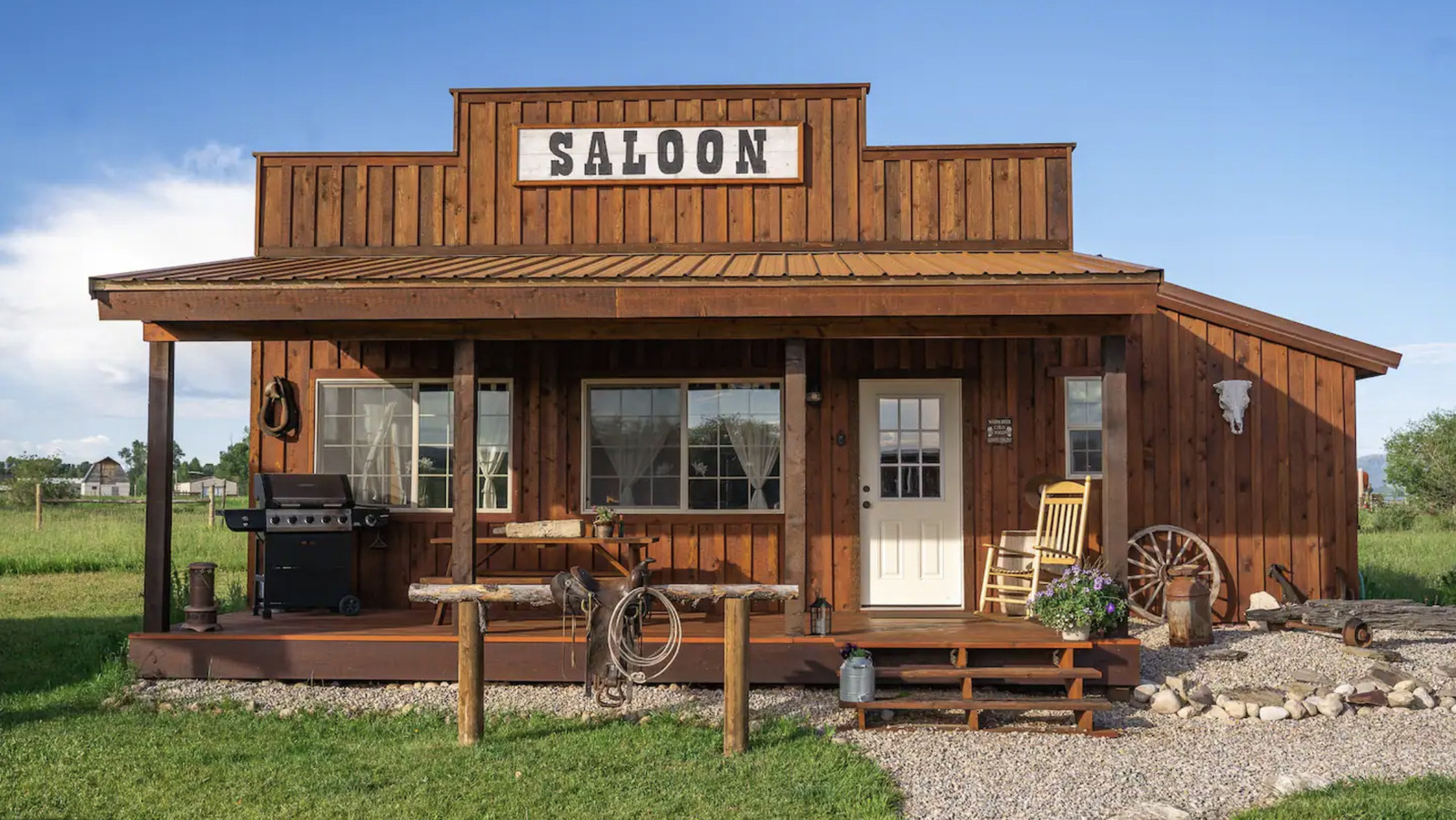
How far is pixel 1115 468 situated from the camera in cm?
698

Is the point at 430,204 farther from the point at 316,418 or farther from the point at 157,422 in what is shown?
the point at 157,422

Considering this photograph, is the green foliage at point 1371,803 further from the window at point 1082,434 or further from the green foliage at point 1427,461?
the green foliage at point 1427,461

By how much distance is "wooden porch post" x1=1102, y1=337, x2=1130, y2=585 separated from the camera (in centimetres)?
696

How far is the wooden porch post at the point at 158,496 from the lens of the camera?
7.19m

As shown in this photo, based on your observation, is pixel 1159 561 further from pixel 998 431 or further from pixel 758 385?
pixel 758 385

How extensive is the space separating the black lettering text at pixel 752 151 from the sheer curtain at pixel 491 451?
2.86 m

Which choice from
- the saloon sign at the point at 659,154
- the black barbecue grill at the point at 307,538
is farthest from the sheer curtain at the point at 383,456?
the saloon sign at the point at 659,154

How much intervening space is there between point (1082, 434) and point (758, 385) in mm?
2628

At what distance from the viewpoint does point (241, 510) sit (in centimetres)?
837

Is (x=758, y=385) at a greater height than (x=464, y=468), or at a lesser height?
greater

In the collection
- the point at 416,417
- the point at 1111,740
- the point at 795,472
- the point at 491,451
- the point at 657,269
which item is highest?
the point at 657,269

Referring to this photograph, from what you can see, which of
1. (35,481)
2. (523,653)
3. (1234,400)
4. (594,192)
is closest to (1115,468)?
(1234,400)

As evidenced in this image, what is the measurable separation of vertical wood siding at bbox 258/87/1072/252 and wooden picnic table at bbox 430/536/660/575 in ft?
8.27

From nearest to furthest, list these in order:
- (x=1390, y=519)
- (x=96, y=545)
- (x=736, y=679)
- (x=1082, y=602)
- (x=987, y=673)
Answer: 1. (x=736, y=679)
2. (x=987, y=673)
3. (x=1082, y=602)
4. (x=96, y=545)
5. (x=1390, y=519)
